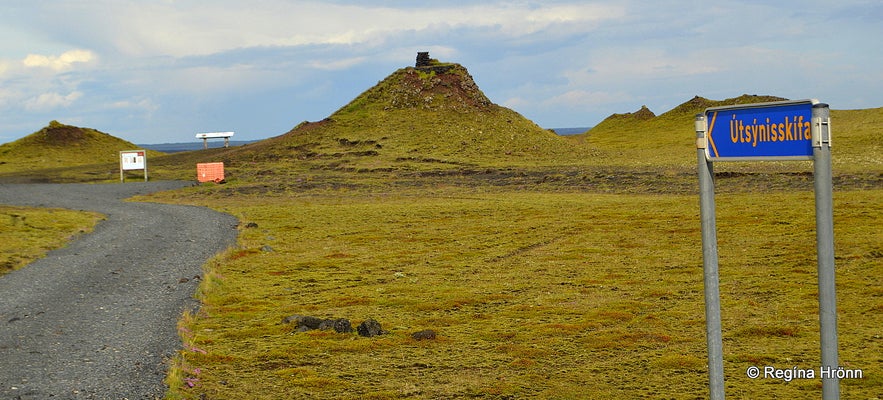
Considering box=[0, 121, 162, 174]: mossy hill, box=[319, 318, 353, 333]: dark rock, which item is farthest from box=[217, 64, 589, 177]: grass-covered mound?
box=[319, 318, 353, 333]: dark rock

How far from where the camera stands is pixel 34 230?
40688 millimetres

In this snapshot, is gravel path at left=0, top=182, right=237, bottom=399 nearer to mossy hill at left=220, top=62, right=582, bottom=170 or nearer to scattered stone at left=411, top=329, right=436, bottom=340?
scattered stone at left=411, top=329, right=436, bottom=340

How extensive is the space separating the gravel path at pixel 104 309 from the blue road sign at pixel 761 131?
37.1 ft

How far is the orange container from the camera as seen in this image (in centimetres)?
7931

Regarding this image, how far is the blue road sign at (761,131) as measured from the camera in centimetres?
760

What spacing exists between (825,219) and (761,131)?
42.9 inches

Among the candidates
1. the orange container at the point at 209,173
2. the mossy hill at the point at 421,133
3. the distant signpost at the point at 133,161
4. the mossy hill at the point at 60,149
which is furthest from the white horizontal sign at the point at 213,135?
the orange container at the point at 209,173

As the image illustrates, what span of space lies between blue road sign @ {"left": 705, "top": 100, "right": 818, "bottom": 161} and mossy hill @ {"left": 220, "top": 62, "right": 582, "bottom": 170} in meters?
77.6

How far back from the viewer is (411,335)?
19812 mm

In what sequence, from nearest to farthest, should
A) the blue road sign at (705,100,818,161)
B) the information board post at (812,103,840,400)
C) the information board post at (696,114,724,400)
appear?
the information board post at (812,103,840,400) → the blue road sign at (705,100,818,161) → the information board post at (696,114,724,400)

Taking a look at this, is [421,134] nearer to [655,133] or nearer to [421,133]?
[421,133]

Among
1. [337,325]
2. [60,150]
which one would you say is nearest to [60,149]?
[60,150]

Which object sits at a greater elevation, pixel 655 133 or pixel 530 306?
pixel 655 133

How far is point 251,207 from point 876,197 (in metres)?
42.1
